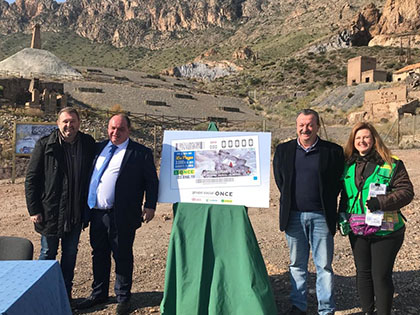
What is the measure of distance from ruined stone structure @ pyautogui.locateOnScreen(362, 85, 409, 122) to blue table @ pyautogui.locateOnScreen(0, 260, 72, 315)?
1015 inches

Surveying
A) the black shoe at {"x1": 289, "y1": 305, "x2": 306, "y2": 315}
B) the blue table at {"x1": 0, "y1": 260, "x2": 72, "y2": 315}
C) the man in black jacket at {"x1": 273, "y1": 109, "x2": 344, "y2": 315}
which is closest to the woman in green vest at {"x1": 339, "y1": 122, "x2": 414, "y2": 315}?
the man in black jacket at {"x1": 273, "y1": 109, "x2": 344, "y2": 315}

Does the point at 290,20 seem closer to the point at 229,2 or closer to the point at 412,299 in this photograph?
the point at 229,2

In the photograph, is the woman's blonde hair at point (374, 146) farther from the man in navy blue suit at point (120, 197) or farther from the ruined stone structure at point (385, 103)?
the ruined stone structure at point (385, 103)

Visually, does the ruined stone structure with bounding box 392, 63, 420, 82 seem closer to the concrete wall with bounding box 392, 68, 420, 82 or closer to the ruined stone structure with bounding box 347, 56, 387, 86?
the concrete wall with bounding box 392, 68, 420, 82

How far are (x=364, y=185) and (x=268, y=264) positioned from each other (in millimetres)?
2473

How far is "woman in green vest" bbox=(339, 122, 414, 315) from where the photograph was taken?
316 cm

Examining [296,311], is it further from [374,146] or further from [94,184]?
[94,184]

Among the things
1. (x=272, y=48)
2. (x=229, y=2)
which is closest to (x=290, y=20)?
(x=272, y=48)

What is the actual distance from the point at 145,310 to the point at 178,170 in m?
1.63

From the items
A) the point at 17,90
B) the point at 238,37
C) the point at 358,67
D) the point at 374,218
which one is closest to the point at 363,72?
the point at 358,67

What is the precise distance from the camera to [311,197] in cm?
340

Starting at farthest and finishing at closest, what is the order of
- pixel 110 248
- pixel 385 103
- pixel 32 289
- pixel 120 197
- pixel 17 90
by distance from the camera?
1. pixel 385 103
2. pixel 17 90
3. pixel 110 248
4. pixel 120 197
5. pixel 32 289

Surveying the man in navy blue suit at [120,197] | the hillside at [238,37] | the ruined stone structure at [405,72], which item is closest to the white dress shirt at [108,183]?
the man in navy blue suit at [120,197]

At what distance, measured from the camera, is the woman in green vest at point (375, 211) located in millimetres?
3156
